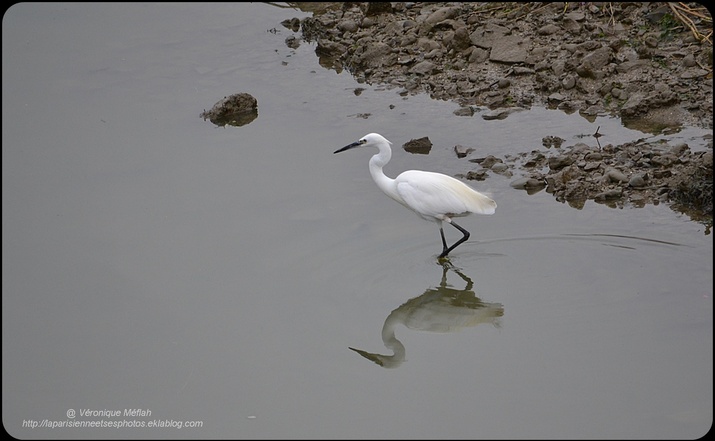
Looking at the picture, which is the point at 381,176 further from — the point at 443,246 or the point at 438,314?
the point at 438,314

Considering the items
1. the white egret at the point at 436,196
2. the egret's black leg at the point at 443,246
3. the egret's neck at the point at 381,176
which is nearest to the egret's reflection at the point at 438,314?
the egret's black leg at the point at 443,246

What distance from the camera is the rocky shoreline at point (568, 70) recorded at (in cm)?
796

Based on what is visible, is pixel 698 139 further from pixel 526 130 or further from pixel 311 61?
pixel 311 61

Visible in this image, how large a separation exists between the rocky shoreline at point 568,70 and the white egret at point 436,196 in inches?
38.1

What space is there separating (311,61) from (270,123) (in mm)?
1903

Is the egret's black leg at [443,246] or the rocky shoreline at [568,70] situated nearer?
the egret's black leg at [443,246]

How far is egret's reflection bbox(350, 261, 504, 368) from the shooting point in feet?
21.1

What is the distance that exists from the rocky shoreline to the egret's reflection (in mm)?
1590

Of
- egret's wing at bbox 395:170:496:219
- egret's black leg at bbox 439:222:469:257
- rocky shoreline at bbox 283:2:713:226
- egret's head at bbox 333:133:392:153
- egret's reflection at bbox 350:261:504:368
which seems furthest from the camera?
rocky shoreline at bbox 283:2:713:226

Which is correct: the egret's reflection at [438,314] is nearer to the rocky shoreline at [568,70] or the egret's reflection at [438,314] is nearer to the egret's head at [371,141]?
the egret's head at [371,141]

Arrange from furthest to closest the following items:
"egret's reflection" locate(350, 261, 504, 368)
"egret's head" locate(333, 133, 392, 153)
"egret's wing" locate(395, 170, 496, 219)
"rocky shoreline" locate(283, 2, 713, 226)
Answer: "rocky shoreline" locate(283, 2, 713, 226)
"egret's head" locate(333, 133, 392, 153)
"egret's wing" locate(395, 170, 496, 219)
"egret's reflection" locate(350, 261, 504, 368)

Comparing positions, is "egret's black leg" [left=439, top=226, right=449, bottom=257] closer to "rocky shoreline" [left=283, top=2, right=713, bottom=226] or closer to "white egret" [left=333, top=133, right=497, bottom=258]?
"white egret" [left=333, top=133, right=497, bottom=258]

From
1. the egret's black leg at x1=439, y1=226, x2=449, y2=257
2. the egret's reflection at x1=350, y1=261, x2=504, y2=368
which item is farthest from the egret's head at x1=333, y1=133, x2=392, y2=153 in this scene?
the egret's reflection at x1=350, y1=261, x2=504, y2=368

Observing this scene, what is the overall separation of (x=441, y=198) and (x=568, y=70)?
3.33 metres
